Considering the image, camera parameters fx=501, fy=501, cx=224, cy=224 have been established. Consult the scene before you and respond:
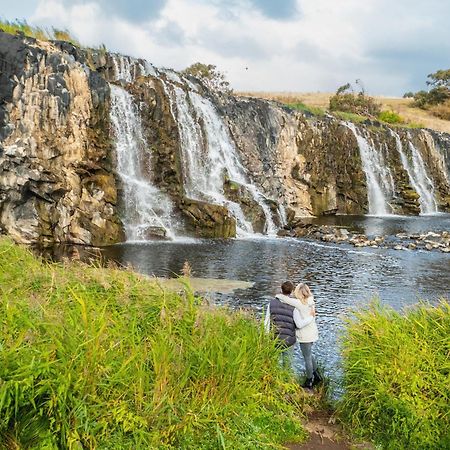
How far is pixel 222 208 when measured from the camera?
1239 inches

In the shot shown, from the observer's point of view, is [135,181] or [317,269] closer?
[317,269]

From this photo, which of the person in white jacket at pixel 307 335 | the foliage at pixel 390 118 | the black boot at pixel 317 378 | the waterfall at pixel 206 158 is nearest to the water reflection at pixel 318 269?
the black boot at pixel 317 378

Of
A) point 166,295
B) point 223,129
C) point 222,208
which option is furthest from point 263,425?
point 223,129

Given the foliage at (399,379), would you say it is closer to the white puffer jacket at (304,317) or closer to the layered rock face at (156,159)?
the white puffer jacket at (304,317)

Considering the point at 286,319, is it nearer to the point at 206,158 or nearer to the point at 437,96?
the point at 206,158

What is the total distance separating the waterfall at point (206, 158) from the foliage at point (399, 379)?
25056 millimetres

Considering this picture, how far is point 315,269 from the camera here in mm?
22281

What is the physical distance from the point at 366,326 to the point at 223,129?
112 feet

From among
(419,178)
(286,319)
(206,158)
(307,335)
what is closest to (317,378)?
(307,335)

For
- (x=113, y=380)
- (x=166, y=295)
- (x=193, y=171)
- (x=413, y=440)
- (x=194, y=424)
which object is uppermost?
(x=193, y=171)

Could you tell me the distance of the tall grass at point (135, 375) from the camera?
5.42 meters

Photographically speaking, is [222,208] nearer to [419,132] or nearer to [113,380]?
[113,380]

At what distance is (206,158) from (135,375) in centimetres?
3185

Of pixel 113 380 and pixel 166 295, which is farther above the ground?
pixel 166 295
